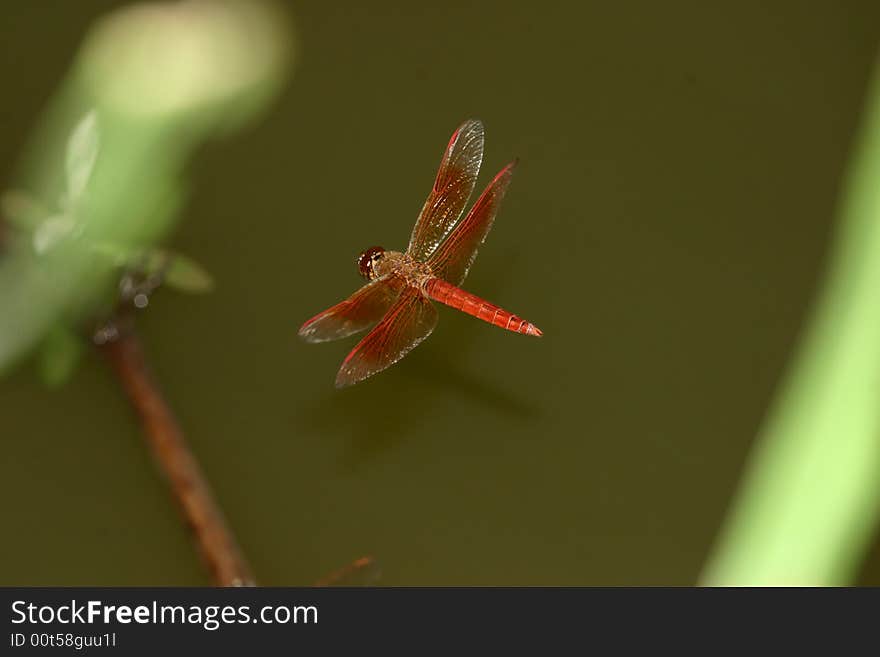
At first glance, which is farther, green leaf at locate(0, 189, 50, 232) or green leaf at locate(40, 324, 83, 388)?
green leaf at locate(0, 189, 50, 232)

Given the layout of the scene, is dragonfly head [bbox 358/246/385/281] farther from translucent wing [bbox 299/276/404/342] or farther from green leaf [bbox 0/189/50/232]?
green leaf [bbox 0/189/50/232]

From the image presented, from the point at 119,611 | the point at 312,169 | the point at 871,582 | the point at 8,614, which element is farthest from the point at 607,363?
the point at 8,614

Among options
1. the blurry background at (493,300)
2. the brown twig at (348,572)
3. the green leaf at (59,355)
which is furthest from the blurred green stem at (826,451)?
the green leaf at (59,355)

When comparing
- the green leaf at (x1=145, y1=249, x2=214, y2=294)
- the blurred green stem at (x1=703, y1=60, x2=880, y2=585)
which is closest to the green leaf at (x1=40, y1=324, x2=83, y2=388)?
the green leaf at (x1=145, y1=249, x2=214, y2=294)

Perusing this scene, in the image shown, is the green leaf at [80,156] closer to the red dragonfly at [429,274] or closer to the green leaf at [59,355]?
the green leaf at [59,355]

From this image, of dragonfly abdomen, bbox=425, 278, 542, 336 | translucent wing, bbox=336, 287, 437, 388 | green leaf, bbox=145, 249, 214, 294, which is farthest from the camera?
green leaf, bbox=145, 249, 214, 294

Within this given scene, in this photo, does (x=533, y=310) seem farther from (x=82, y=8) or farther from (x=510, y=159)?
(x=82, y=8)
